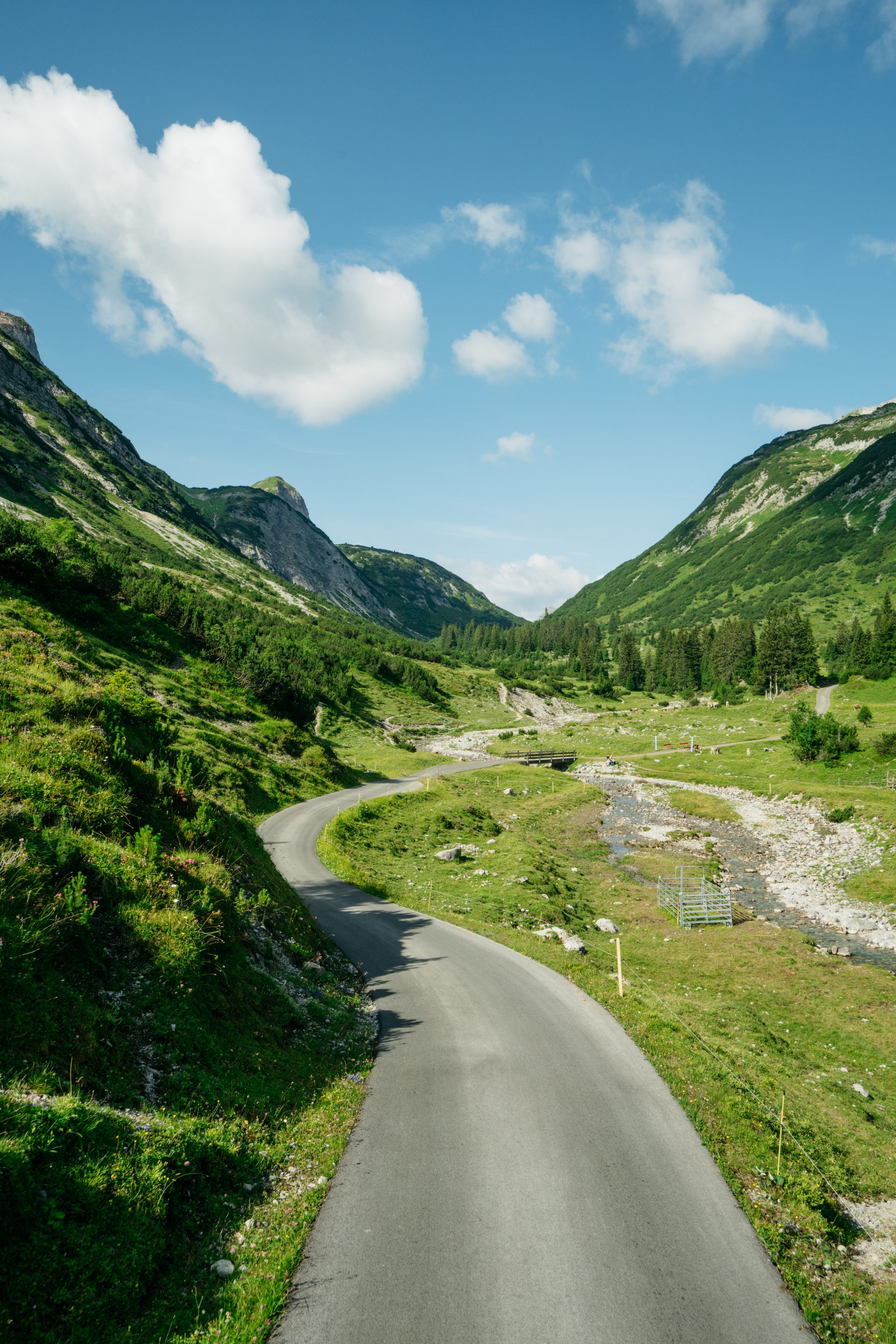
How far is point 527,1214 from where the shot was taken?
8.29 meters

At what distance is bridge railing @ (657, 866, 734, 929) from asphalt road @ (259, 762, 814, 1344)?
700 inches

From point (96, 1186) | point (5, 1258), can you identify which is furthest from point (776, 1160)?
point (5, 1258)

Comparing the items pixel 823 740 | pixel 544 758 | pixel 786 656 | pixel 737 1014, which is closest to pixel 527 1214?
pixel 737 1014

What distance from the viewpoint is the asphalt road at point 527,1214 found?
262 inches

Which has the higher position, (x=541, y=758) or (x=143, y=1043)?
(x=143, y=1043)

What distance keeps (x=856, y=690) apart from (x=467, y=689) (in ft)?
254

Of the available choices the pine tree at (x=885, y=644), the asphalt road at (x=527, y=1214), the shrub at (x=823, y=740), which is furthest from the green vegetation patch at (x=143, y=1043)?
the pine tree at (x=885, y=644)

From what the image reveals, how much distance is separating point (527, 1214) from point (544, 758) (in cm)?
7821

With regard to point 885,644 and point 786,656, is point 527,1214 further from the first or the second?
point 885,644

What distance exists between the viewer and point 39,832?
10758 mm

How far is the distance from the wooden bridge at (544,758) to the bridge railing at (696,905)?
4974cm

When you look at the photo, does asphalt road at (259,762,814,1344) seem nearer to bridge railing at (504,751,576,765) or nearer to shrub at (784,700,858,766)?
shrub at (784,700,858,766)

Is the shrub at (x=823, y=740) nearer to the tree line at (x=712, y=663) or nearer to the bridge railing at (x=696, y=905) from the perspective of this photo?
the bridge railing at (x=696, y=905)

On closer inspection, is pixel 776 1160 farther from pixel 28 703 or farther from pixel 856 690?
pixel 856 690
